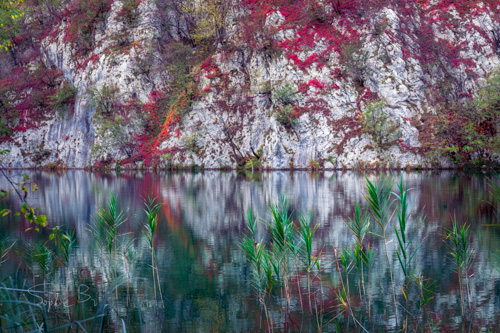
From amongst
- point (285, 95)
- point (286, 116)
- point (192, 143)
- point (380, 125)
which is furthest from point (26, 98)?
point (380, 125)

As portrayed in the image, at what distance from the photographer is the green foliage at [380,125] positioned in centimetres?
4800

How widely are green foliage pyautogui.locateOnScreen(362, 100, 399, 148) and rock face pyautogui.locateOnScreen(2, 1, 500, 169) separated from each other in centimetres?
11

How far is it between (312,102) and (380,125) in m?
9.09

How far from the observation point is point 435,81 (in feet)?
176

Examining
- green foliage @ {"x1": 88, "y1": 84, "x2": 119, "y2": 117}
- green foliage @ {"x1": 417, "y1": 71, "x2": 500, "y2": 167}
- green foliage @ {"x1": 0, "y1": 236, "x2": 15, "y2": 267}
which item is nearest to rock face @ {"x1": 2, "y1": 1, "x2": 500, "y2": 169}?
green foliage @ {"x1": 88, "y1": 84, "x2": 119, "y2": 117}

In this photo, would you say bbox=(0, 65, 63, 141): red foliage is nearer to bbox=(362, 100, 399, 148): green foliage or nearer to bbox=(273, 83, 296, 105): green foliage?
bbox=(273, 83, 296, 105): green foliage

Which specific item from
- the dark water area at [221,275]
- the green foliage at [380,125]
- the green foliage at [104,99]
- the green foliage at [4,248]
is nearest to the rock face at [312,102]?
the green foliage at [380,125]

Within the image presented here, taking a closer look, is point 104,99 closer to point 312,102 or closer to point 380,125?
point 312,102

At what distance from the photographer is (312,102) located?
52938mm

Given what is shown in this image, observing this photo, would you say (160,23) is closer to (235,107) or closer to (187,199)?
(235,107)

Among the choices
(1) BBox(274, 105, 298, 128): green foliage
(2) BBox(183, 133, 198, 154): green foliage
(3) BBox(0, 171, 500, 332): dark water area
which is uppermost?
(1) BBox(274, 105, 298, 128): green foliage

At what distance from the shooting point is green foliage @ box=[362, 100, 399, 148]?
48.0 metres

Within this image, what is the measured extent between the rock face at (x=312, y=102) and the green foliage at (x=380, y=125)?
113 millimetres

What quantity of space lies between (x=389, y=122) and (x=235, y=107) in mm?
20786
